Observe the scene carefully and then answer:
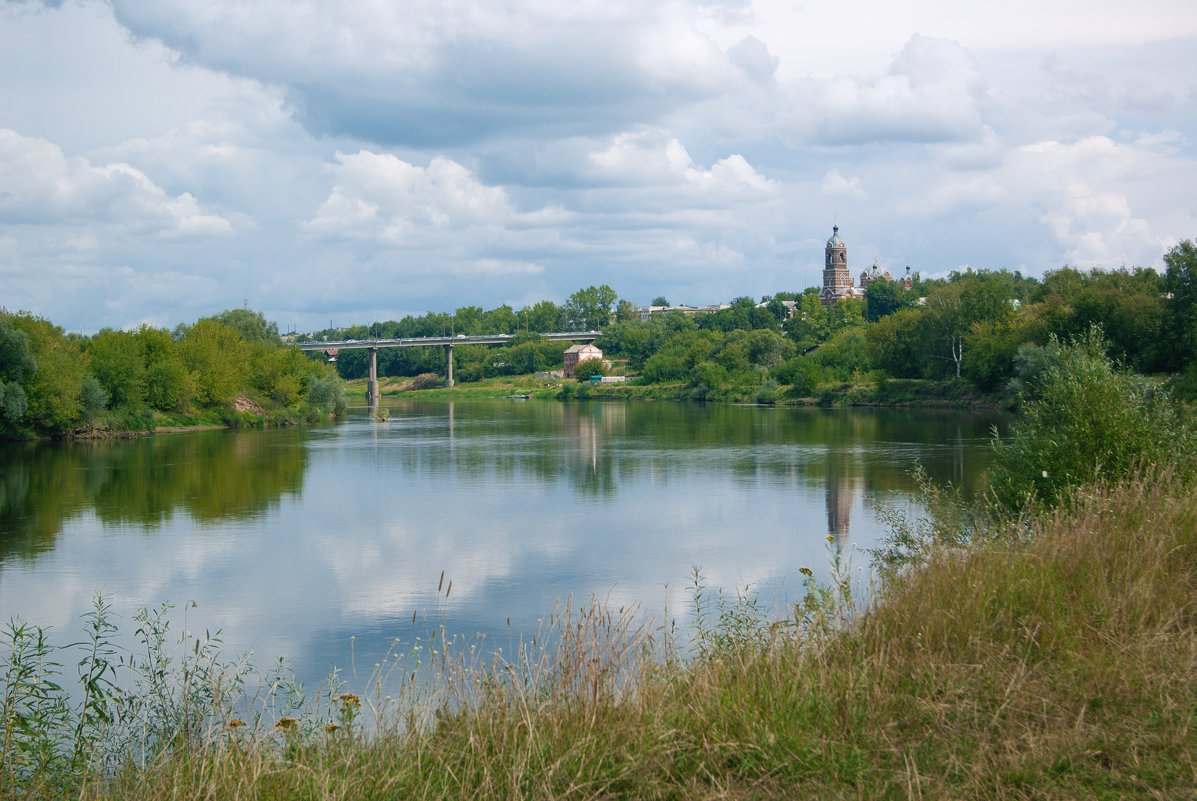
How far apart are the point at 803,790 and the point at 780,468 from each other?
2684 cm

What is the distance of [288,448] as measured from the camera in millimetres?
41938

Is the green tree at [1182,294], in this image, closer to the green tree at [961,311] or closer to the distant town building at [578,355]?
the green tree at [961,311]

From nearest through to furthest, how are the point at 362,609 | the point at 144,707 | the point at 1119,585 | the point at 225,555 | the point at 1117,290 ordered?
the point at 1119,585 → the point at 144,707 → the point at 362,609 → the point at 225,555 → the point at 1117,290

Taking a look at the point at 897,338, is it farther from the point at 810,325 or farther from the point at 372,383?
the point at 372,383

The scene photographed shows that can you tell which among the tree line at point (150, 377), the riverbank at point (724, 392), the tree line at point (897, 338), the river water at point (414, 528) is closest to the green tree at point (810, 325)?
the tree line at point (897, 338)

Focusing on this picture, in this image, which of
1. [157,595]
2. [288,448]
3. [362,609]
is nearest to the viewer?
[362,609]

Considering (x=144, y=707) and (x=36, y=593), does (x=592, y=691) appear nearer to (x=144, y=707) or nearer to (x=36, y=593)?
(x=144, y=707)

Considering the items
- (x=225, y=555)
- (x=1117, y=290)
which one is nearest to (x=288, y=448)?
(x=225, y=555)

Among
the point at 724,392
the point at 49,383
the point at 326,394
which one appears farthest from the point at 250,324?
the point at 724,392

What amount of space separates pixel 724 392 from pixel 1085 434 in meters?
76.9

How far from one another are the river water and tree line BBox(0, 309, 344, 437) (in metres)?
2.59

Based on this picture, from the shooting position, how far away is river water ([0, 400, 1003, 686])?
13156mm

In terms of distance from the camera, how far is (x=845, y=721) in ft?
16.2

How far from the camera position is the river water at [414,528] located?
13156 mm
